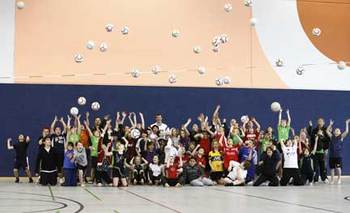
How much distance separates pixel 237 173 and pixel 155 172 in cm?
245

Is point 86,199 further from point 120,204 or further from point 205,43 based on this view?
point 205,43

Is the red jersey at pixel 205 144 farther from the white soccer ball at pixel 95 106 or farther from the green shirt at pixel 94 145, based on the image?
the white soccer ball at pixel 95 106

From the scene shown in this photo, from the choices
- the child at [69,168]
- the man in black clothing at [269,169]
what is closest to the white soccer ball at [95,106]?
the child at [69,168]

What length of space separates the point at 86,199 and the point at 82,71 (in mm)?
9081

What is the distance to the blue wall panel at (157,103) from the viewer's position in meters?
17.9

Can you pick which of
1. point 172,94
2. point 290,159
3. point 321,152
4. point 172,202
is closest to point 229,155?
point 290,159

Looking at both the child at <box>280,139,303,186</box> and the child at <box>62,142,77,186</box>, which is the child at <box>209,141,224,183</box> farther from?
the child at <box>62,142,77,186</box>

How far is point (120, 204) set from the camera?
30.3ft

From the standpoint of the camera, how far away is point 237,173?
49.5 ft

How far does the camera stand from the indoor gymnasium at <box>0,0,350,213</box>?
50.2 ft

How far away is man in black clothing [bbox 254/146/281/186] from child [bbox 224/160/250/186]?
454 millimetres

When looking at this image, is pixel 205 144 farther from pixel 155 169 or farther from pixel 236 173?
pixel 155 169

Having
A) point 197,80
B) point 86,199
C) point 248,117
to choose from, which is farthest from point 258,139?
point 86,199

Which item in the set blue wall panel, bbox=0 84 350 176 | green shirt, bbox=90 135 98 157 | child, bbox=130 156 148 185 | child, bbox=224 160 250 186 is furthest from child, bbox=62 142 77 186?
child, bbox=224 160 250 186
